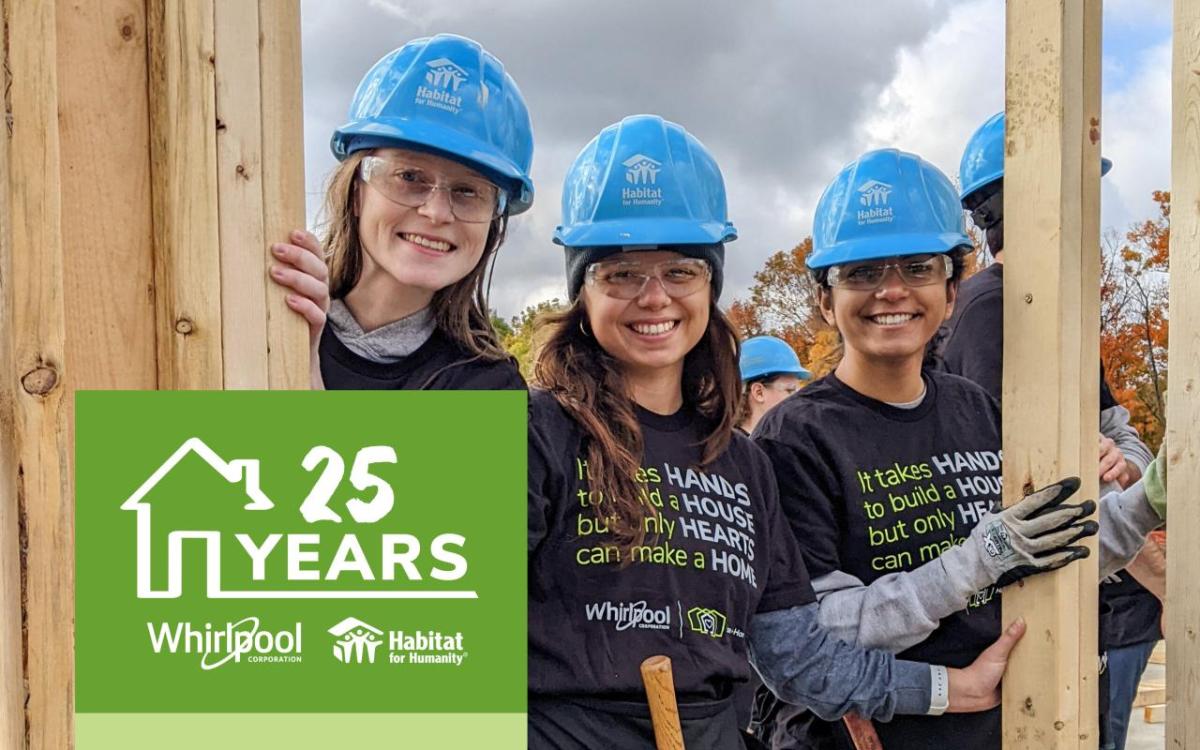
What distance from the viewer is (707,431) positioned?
281 centimetres

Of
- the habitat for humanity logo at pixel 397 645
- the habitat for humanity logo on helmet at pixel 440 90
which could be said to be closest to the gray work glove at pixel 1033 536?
the habitat for humanity logo at pixel 397 645

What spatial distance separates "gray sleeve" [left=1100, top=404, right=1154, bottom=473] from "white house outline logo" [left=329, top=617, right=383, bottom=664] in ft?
7.95

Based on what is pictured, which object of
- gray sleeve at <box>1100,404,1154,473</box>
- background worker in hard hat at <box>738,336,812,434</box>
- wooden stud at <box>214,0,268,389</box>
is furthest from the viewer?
background worker in hard hat at <box>738,336,812,434</box>

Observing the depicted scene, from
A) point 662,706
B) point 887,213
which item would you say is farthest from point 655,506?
point 887,213

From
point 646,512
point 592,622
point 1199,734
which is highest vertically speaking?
point 646,512

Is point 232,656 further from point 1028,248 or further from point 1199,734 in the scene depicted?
point 1199,734

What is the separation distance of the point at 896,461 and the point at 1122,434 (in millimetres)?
1077

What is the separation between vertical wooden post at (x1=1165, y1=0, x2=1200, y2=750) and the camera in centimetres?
299

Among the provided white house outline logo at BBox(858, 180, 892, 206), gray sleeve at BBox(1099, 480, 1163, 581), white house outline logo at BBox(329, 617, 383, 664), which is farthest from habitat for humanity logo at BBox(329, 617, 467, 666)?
gray sleeve at BBox(1099, 480, 1163, 581)

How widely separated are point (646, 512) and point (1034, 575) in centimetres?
90

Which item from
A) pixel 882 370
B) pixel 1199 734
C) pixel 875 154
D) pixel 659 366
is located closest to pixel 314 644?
pixel 659 366

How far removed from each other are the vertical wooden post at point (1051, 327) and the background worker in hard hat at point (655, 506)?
0.10 m

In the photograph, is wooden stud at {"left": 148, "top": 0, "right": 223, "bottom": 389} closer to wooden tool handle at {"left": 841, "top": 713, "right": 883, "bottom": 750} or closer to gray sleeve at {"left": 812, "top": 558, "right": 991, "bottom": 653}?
gray sleeve at {"left": 812, "top": 558, "right": 991, "bottom": 653}

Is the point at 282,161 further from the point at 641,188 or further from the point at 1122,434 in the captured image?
the point at 1122,434
